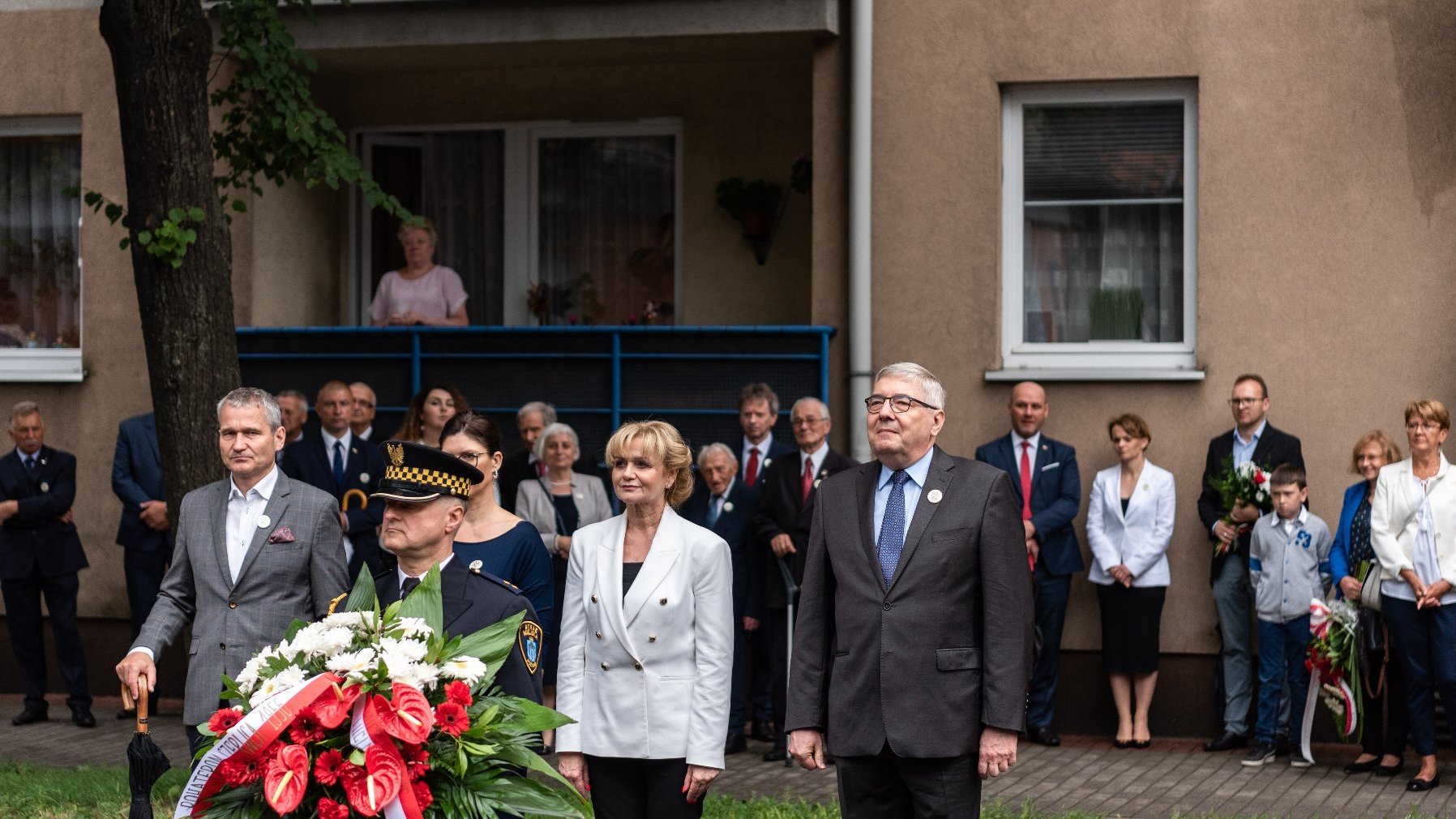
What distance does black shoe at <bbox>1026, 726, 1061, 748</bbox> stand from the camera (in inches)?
412

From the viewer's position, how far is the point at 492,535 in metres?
5.62

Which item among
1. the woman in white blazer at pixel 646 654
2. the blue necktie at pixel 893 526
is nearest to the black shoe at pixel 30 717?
the woman in white blazer at pixel 646 654

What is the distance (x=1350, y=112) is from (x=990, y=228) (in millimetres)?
2351

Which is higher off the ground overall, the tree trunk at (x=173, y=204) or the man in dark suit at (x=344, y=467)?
the tree trunk at (x=173, y=204)

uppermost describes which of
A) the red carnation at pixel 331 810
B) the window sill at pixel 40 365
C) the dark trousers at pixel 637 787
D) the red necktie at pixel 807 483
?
the window sill at pixel 40 365

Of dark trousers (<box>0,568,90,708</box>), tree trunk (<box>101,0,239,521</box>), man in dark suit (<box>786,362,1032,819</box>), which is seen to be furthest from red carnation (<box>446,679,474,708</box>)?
dark trousers (<box>0,568,90,708</box>)

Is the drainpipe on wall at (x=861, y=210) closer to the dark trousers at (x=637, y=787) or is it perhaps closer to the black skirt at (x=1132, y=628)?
the black skirt at (x=1132, y=628)

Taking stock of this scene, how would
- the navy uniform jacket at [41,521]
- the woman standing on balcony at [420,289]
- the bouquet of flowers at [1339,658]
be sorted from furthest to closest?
1. the woman standing on balcony at [420,289]
2. the navy uniform jacket at [41,521]
3. the bouquet of flowers at [1339,658]

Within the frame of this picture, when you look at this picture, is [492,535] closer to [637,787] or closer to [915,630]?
[637,787]

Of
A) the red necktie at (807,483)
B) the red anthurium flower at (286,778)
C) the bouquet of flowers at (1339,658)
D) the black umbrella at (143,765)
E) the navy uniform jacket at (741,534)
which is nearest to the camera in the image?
the red anthurium flower at (286,778)

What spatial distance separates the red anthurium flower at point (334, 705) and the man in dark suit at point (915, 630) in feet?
6.41

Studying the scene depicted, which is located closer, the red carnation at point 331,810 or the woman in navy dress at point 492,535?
the red carnation at point 331,810

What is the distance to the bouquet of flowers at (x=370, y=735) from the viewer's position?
364 cm

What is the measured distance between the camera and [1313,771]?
9.51 metres
